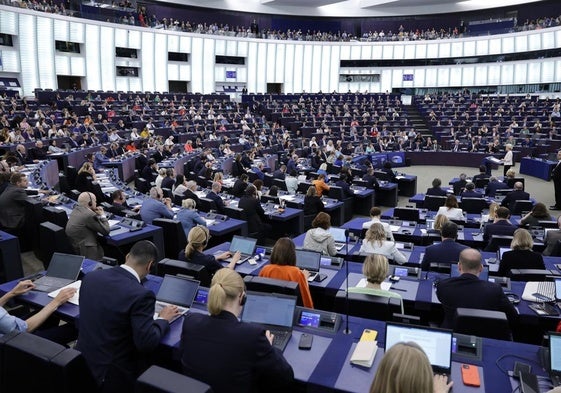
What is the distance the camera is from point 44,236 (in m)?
5.84

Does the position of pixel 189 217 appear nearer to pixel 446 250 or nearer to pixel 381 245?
pixel 381 245

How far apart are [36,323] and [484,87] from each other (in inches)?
1421

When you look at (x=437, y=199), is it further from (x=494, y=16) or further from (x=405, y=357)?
(x=494, y=16)

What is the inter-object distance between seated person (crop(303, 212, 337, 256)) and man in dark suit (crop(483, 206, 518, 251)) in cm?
242

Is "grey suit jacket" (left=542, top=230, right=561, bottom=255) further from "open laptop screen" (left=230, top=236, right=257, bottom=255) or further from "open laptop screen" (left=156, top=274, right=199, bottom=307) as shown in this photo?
"open laptop screen" (left=156, top=274, right=199, bottom=307)

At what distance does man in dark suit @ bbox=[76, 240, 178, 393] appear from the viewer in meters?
3.11

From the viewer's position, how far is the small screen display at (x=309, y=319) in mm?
3672

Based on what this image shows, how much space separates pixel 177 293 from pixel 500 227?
506cm

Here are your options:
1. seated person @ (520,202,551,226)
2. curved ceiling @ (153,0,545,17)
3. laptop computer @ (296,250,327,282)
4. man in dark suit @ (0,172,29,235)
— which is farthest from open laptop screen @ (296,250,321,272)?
curved ceiling @ (153,0,545,17)

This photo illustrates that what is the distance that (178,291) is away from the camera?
4.05 meters

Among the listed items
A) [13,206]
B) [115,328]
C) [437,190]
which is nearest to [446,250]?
[115,328]

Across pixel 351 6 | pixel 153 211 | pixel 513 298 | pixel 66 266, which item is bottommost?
pixel 513 298

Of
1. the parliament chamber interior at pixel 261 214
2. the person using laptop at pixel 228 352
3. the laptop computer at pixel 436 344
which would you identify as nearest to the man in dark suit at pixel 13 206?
the parliament chamber interior at pixel 261 214

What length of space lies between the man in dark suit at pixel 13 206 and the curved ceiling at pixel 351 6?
2920cm
